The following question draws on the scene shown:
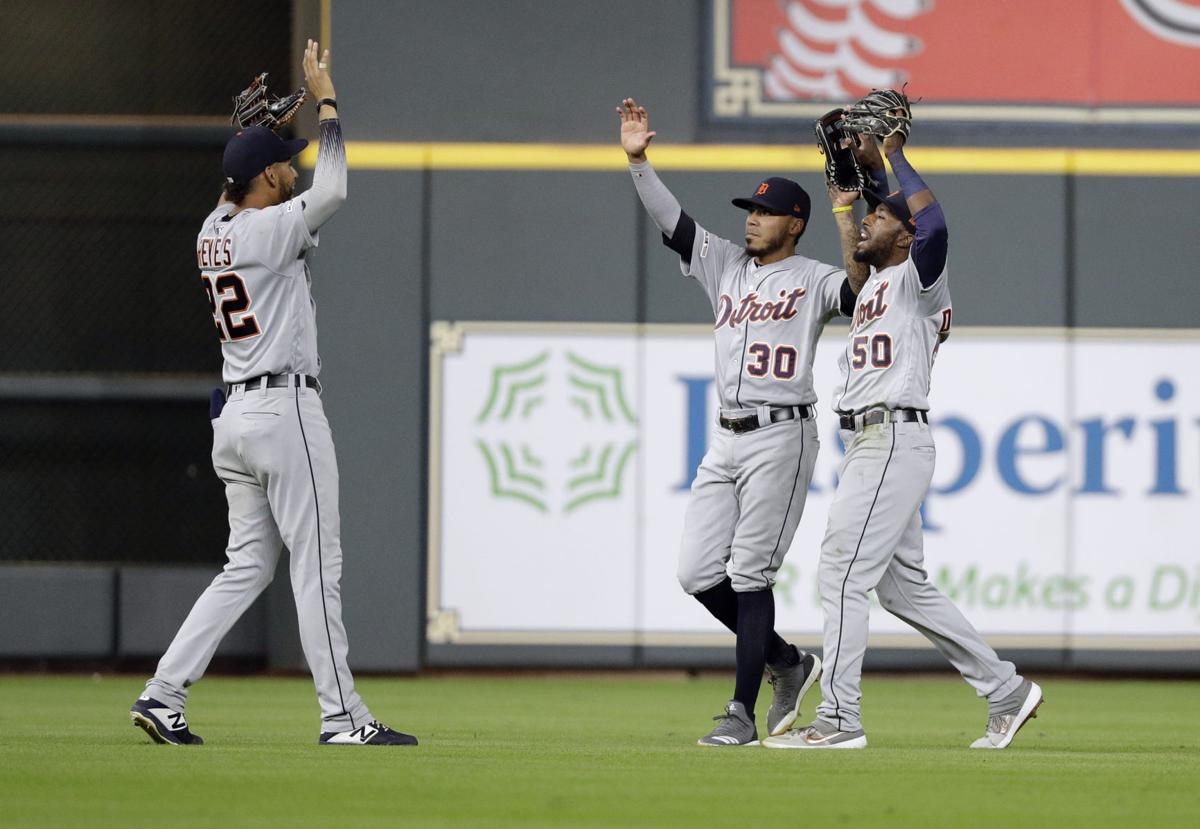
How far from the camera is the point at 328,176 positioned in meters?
6.11

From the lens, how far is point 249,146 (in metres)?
6.37

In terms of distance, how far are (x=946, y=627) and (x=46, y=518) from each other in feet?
23.2

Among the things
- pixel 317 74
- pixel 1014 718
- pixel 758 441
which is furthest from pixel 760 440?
pixel 317 74

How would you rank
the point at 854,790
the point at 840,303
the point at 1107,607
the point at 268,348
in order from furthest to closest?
the point at 1107,607 → the point at 840,303 → the point at 268,348 → the point at 854,790

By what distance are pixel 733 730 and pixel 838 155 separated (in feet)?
7.01

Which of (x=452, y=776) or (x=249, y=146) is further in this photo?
(x=249, y=146)

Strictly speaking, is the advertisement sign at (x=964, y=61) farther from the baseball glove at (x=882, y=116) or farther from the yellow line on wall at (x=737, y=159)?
the baseball glove at (x=882, y=116)

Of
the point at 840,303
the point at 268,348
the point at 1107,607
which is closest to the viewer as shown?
the point at 268,348

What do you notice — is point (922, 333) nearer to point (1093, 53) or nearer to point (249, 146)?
point (249, 146)

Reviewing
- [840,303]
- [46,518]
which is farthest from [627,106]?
[46,518]

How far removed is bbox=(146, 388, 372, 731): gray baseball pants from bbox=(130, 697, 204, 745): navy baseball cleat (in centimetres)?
3

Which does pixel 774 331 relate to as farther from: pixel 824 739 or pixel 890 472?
pixel 824 739

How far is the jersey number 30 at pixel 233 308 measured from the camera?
20.5ft

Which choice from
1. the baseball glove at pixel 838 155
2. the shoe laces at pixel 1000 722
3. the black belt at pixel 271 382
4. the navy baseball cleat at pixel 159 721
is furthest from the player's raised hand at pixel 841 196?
the navy baseball cleat at pixel 159 721
